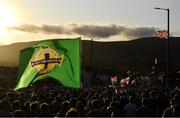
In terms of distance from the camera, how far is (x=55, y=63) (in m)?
25.5

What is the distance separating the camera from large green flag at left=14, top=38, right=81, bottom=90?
81.9 ft

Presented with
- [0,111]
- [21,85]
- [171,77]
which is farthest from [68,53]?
[171,77]

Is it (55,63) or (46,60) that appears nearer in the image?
(55,63)

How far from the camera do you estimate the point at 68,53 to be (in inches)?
999

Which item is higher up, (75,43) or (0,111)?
(75,43)

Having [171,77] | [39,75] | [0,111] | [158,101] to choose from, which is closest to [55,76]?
[39,75]

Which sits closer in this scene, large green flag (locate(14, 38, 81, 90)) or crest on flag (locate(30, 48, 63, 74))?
large green flag (locate(14, 38, 81, 90))

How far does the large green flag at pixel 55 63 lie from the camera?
25.0m

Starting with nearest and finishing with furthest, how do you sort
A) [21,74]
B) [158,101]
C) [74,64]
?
[158,101]
[74,64]
[21,74]

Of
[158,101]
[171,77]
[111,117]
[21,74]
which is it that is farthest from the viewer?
[171,77]

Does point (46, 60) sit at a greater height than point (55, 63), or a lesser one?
greater

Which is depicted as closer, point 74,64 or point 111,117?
point 111,117

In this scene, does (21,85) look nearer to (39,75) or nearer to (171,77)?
(39,75)

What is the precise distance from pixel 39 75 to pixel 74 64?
62.1 inches
